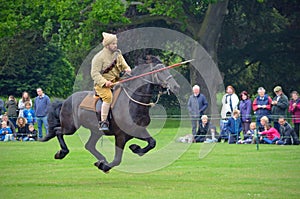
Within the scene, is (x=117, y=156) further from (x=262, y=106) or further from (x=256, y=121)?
(x=262, y=106)

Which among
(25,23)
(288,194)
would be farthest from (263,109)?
(25,23)

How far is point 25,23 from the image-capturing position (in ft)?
119

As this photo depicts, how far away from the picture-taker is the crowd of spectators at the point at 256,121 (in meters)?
24.3

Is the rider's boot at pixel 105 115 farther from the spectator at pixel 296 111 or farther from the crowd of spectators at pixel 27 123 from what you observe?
the crowd of spectators at pixel 27 123

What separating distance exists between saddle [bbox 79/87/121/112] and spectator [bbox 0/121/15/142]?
12267mm

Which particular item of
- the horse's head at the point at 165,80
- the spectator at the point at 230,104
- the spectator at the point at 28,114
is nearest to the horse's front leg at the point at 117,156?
the horse's head at the point at 165,80

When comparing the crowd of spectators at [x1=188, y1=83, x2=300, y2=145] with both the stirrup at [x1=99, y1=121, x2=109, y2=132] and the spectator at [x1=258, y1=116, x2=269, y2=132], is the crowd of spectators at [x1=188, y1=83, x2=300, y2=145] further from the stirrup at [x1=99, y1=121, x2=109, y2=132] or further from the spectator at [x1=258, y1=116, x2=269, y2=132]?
the stirrup at [x1=99, y1=121, x2=109, y2=132]

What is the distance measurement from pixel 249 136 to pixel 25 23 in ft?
48.2

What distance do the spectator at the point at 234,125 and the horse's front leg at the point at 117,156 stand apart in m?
10.2

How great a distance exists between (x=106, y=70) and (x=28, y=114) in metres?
14.2

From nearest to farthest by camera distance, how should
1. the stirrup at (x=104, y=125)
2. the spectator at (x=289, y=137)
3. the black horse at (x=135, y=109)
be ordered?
the black horse at (x=135, y=109)
the stirrup at (x=104, y=125)
the spectator at (x=289, y=137)

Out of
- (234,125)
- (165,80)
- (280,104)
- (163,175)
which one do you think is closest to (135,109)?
(165,80)

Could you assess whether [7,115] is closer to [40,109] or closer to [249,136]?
[40,109]

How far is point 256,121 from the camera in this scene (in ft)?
80.6
